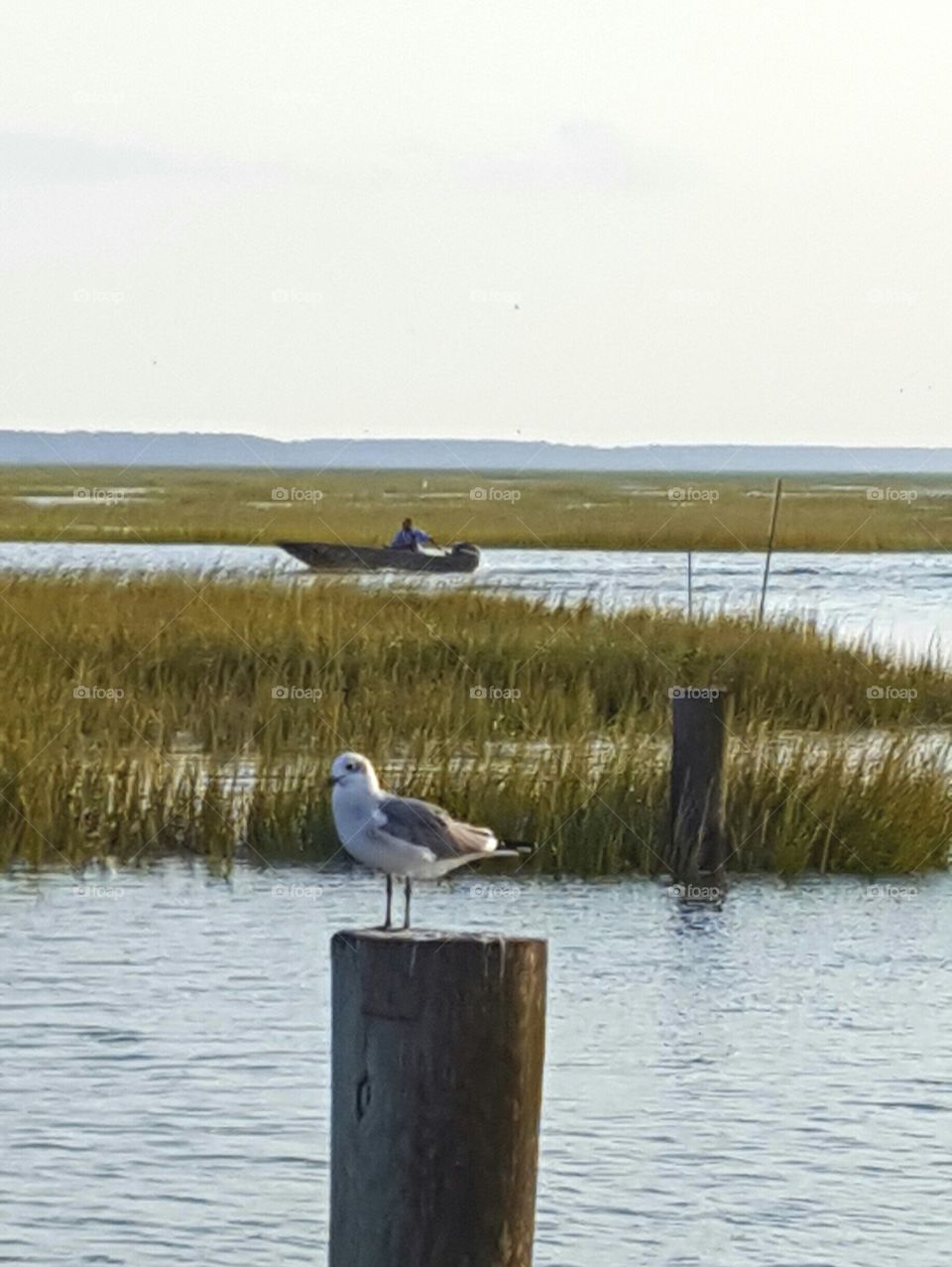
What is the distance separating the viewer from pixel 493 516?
9844 cm

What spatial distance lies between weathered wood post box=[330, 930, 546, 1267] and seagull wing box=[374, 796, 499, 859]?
214 centimetres

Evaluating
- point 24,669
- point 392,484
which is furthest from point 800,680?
point 392,484

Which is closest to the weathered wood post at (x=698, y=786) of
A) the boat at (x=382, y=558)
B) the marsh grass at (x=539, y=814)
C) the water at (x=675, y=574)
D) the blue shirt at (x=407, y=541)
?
the marsh grass at (x=539, y=814)

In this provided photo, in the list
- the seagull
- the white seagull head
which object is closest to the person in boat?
the white seagull head

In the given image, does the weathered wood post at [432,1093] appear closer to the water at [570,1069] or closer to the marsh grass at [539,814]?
the water at [570,1069]

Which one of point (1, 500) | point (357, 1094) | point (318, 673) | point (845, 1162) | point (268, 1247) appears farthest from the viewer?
point (1, 500)

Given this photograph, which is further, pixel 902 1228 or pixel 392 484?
pixel 392 484

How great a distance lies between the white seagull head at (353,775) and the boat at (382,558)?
34.6 m

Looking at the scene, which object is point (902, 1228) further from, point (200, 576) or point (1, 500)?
point (1, 500)

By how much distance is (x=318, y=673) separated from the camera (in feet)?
78.3

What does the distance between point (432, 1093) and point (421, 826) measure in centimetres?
247

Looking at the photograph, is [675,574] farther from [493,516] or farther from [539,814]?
[539,814]

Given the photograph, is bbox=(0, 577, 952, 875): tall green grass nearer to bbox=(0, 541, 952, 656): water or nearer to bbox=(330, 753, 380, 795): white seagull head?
bbox=(0, 541, 952, 656): water

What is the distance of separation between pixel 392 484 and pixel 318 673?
119899 mm
